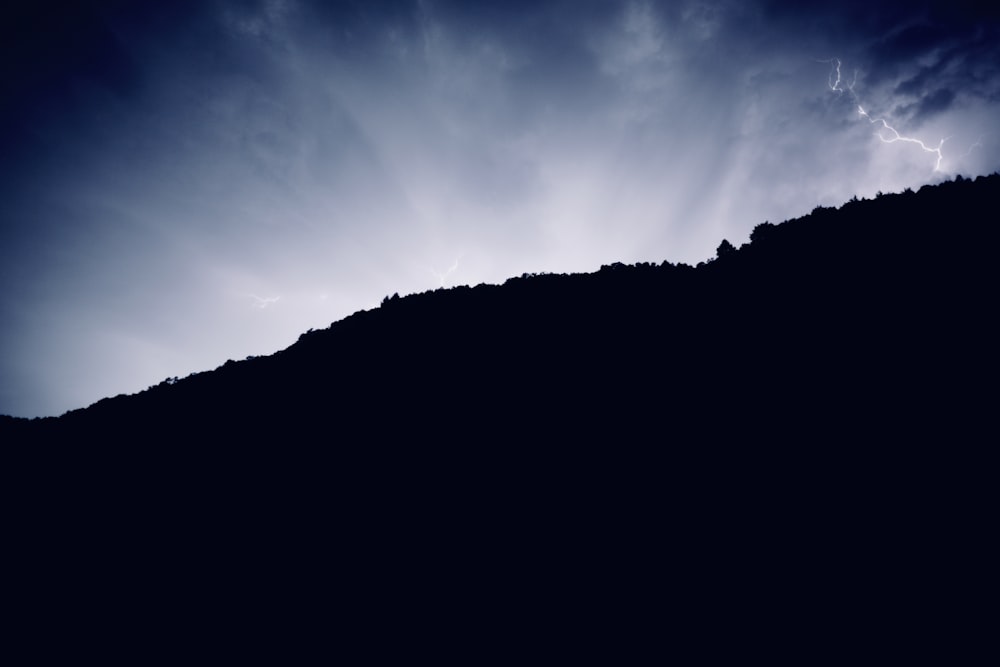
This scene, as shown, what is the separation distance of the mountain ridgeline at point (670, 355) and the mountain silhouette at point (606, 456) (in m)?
0.10

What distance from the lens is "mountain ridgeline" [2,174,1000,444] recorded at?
38.9 feet

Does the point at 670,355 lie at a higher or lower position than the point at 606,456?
higher

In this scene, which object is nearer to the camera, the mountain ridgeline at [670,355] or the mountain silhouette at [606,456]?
the mountain silhouette at [606,456]

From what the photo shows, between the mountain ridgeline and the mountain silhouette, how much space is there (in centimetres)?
10

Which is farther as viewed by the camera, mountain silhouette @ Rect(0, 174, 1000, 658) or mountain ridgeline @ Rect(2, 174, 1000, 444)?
mountain ridgeline @ Rect(2, 174, 1000, 444)

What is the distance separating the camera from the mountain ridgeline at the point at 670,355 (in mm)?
11852

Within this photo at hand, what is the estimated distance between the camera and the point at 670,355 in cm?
1549

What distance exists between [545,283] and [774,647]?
16118 mm

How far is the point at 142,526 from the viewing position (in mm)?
14883

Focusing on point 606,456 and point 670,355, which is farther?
point 670,355

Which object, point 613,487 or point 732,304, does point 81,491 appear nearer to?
point 613,487

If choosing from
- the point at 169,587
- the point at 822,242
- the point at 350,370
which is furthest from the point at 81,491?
the point at 822,242

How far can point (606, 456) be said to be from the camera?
521 inches

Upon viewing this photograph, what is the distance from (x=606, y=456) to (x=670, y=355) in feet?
17.6
